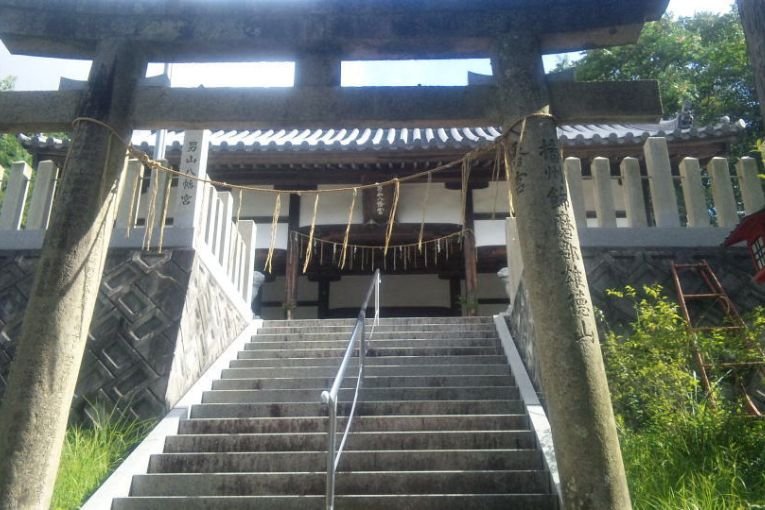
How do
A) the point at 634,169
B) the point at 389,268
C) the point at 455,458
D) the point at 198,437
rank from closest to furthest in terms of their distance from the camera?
the point at 455,458, the point at 198,437, the point at 634,169, the point at 389,268

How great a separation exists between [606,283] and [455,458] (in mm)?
3288

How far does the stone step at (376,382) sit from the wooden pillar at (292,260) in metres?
4.08

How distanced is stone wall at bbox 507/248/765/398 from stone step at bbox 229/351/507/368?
1.53 ft

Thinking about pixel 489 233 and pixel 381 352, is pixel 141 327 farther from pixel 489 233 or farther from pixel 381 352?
pixel 489 233

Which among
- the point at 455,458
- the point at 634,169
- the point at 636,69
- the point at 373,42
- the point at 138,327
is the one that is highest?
the point at 636,69

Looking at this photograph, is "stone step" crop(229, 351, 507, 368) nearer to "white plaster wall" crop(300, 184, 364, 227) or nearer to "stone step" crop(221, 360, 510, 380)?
"stone step" crop(221, 360, 510, 380)

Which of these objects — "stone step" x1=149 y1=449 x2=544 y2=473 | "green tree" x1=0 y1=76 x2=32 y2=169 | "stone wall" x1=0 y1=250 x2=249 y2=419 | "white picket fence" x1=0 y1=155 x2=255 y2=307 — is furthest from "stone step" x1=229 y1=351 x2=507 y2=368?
"green tree" x1=0 y1=76 x2=32 y2=169

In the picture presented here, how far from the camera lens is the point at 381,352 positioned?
26.6 ft

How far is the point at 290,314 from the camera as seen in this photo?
11.4m

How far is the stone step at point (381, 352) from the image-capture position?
26.2ft

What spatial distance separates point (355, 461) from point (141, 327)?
3164 mm

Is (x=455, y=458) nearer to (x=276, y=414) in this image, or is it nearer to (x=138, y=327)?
(x=276, y=414)

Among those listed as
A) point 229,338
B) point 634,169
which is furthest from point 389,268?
point 634,169

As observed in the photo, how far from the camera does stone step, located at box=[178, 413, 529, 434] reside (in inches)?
236
